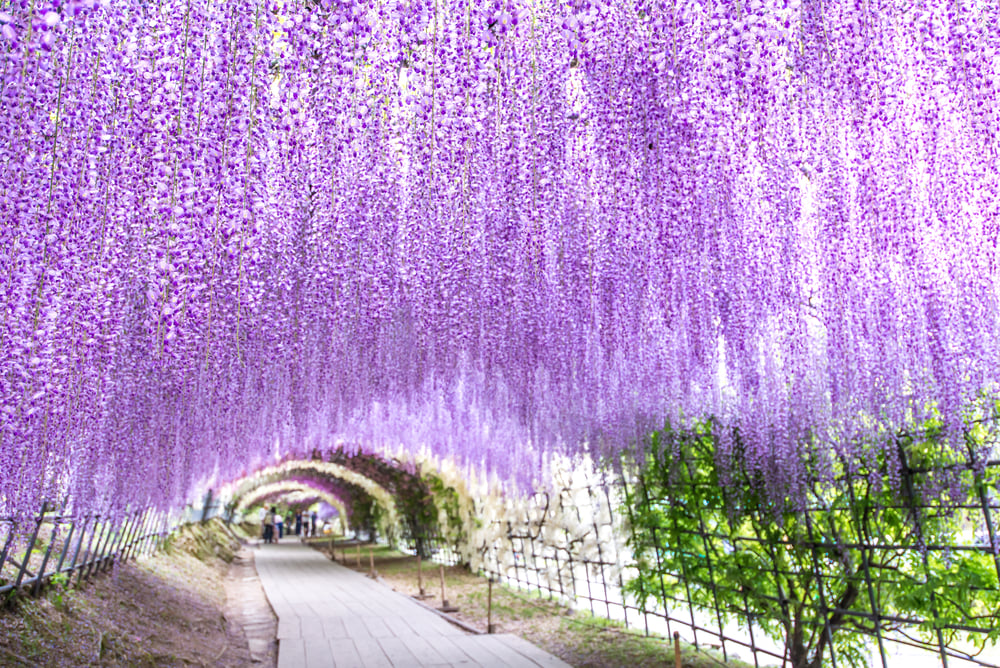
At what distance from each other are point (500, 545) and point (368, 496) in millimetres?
13037

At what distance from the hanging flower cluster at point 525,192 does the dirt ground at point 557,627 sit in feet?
6.56

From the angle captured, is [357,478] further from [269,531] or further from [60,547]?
[60,547]

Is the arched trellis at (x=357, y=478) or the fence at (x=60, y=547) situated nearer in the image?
the fence at (x=60, y=547)

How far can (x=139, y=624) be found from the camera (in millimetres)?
6242

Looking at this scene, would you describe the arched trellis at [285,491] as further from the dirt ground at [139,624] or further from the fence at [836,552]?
the fence at [836,552]

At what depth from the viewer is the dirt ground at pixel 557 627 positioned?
19.9ft

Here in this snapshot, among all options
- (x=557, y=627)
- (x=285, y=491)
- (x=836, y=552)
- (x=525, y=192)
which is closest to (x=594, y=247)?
(x=525, y=192)

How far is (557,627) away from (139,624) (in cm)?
399

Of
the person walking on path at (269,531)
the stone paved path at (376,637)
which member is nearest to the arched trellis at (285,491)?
the person walking on path at (269,531)

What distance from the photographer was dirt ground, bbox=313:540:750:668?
6.06 metres

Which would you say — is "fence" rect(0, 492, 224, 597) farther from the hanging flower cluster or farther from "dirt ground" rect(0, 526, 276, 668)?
the hanging flower cluster

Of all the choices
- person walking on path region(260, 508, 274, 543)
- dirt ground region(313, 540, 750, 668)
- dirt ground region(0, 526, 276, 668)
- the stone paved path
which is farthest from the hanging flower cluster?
person walking on path region(260, 508, 274, 543)

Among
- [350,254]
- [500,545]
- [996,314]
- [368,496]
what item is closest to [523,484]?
[500,545]

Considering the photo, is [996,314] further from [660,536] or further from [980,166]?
[660,536]
